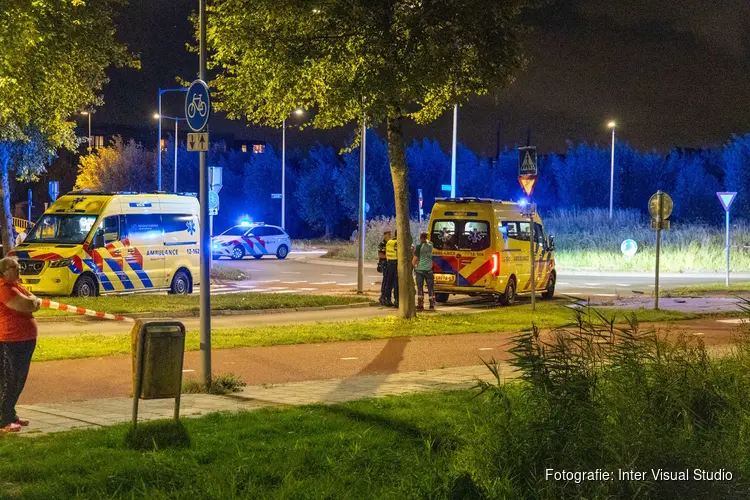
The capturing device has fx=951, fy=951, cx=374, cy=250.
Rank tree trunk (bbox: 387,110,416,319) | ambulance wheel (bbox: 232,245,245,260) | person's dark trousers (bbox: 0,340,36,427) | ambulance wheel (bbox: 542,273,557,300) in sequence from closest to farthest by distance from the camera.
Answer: person's dark trousers (bbox: 0,340,36,427), tree trunk (bbox: 387,110,416,319), ambulance wheel (bbox: 542,273,557,300), ambulance wheel (bbox: 232,245,245,260)

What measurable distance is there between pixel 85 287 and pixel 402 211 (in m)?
8.41

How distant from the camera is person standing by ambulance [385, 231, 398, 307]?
2252 centimetres

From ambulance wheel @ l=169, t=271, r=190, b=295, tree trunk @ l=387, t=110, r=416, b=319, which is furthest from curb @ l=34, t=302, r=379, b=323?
ambulance wheel @ l=169, t=271, r=190, b=295

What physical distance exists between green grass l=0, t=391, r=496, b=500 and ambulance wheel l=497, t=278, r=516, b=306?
15.0 metres

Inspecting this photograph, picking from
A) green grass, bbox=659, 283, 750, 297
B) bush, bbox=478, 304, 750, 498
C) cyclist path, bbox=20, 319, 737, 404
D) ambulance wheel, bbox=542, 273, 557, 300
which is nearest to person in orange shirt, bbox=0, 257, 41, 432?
cyclist path, bbox=20, 319, 737, 404

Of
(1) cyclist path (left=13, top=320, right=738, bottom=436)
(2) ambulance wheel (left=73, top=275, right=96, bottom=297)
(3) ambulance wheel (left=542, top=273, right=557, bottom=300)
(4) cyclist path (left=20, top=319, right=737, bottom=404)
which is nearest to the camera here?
(1) cyclist path (left=13, top=320, right=738, bottom=436)

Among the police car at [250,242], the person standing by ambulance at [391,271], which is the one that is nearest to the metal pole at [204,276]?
the person standing by ambulance at [391,271]

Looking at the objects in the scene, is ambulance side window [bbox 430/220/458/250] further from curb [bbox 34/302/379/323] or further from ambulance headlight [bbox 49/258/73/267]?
ambulance headlight [bbox 49/258/73/267]

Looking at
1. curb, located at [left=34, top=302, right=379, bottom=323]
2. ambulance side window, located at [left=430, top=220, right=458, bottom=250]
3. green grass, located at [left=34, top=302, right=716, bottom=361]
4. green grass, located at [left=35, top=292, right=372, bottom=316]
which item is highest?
ambulance side window, located at [left=430, top=220, right=458, bottom=250]

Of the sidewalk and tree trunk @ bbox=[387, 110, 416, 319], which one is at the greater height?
tree trunk @ bbox=[387, 110, 416, 319]

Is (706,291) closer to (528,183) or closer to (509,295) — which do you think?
(509,295)

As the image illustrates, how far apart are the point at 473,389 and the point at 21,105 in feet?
44.3

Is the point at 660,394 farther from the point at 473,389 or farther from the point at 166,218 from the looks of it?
the point at 166,218

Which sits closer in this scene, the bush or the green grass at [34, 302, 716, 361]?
the bush
